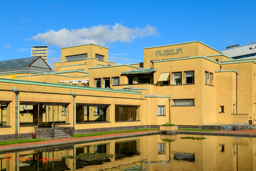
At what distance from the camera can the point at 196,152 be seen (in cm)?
2180

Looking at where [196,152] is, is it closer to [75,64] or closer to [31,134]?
[31,134]

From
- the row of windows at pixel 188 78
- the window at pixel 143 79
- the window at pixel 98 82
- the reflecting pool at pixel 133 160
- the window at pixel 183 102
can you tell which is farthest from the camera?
the window at pixel 98 82

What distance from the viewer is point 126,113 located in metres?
43.8

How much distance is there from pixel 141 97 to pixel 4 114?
71.3 ft

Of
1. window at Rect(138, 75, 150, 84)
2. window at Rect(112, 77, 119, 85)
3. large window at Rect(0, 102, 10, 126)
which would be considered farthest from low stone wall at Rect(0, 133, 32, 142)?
window at Rect(138, 75, 150, 84)

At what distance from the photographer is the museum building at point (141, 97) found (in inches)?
1179

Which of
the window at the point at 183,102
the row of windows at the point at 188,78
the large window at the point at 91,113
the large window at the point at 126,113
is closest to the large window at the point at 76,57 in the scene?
the row of windows at the point at 188,78

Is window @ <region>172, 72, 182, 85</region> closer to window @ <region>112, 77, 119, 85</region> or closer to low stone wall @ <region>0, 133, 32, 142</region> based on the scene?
window @ <region>112, 77, 119, 85</region>

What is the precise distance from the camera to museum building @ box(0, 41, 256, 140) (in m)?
30.0

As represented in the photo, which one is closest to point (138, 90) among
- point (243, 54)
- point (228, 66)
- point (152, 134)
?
point (152, 134)

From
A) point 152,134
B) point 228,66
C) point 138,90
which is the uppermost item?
point 228,66

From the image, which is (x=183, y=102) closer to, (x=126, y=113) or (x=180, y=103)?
(x=180, y=103)

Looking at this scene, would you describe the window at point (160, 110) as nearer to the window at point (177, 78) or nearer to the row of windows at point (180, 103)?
the row of windows at point (180, 103)

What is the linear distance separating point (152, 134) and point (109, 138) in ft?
26.8
